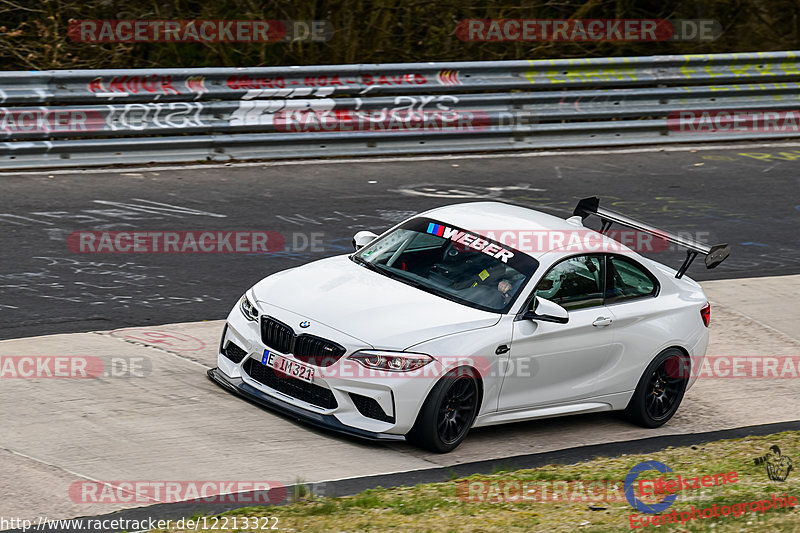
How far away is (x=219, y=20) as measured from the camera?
17.9 metres

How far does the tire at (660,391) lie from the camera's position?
29.2 ft

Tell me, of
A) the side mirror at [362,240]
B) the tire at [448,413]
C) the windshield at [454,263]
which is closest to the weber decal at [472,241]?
the windshield at [454,263]

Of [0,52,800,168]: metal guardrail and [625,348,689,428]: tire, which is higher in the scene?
[0,52,800,168]: metal guardrail

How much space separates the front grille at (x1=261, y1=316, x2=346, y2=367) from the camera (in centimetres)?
754

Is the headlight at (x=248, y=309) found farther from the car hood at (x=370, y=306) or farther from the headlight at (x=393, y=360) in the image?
the headlight at (x=393, y=360)

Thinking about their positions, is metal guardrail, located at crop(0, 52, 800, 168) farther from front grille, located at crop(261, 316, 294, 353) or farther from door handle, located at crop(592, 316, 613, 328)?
door handle, located at crop(592, 316, 613, 328)

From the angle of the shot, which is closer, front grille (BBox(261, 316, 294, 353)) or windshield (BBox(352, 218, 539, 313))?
front grille (BBox(261, 316, 294, 353))

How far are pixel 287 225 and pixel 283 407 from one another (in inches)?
223

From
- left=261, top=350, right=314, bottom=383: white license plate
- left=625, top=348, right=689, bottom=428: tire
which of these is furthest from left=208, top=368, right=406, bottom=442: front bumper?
left=625, top=348, right=689, bottom=428: tire

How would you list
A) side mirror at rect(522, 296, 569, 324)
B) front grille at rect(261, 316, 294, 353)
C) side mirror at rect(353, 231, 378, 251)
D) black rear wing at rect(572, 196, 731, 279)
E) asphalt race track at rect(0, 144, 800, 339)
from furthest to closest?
asphalt race track at rect(0, 144, 800, 339) < side mirror at rect(353, 231, 378, 251) < black rear wing at rect(572, 196, 731, 279) < side mirror at rect(522, 296, 569, 324) < front grille at rect(261, 316, 294, 353)

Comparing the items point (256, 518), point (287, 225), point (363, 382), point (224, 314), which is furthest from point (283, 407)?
point (287, 225)

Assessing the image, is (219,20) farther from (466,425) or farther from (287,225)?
(466,425)

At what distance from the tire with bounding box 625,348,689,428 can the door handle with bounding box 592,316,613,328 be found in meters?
0.64

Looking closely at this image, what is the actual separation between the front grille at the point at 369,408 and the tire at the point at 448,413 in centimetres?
22
